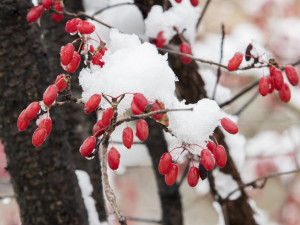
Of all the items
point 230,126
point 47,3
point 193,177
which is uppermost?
point 47,3

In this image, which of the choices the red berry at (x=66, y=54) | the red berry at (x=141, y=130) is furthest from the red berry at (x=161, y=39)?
the red berry at (x=141, y=130)

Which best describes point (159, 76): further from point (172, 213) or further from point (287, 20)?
point (287, 20)

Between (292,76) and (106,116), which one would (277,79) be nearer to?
(292,76)

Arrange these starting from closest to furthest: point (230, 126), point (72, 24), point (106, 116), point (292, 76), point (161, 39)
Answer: point (106, 116)
point (230, 126)
point (72, 24)
point (292, 76)
point (161, 39)

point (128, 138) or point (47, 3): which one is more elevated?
point (47, 3)

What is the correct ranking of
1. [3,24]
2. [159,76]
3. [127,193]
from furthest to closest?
[127,193] → [3,24] → [159,76]

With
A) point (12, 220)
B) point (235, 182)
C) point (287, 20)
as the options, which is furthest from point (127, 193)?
point (235, 182)

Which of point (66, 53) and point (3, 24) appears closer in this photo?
point (66, 53)

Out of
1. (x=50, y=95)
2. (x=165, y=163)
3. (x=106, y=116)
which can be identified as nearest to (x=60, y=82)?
(x=50, y=95)

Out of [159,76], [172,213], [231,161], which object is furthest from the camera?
[172,213]

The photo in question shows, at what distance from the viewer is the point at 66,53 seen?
963 mm

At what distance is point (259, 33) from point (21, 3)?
4.23m

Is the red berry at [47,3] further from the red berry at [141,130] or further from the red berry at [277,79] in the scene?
the red berry at [277,79]

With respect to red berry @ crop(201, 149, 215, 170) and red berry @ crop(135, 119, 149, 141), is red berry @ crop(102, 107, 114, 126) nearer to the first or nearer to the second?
red berry @ crop(135, 119, 149, 141)
